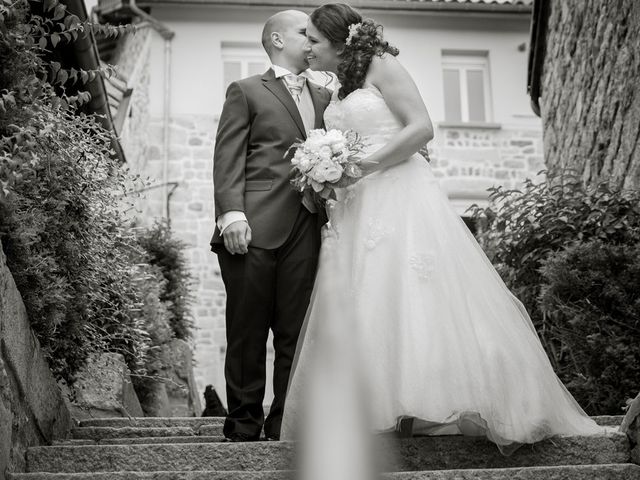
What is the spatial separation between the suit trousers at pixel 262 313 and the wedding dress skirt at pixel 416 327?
0.17m

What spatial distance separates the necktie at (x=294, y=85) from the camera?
4551 mm

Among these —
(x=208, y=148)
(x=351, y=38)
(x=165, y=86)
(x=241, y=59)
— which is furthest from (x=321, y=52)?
(x=241, y=59)

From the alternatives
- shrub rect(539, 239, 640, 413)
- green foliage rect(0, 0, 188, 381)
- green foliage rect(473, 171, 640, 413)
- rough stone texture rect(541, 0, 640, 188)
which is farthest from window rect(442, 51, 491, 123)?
green foliage rect(0, 0, 188, 381)

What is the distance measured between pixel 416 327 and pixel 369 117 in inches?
39.1

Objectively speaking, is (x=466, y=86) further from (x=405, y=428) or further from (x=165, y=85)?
(x=405, y=428)

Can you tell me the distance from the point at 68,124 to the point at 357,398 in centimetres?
197

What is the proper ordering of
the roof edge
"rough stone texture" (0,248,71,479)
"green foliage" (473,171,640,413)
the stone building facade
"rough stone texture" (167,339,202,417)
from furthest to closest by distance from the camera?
the roof edge
the stone building facade
"rough stone texture" (167,339,202,417)
"green foliage" (473,171,640,413)
"rough stone texture" (0,248,71,479)

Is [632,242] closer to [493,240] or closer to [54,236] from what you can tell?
[493,240]

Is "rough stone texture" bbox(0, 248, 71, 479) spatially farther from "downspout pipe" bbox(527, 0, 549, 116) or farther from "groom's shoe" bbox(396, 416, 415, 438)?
"downspout pipe" bbox(527, 0, 549, 116)

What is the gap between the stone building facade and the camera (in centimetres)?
1434

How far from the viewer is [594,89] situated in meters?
7.24

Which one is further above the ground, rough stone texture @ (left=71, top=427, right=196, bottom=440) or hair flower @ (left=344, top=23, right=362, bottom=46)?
hair flower @ (left=344, top=23, right=362, bottom=46)

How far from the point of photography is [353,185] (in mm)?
4254

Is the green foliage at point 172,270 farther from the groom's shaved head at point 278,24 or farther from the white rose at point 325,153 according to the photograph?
the white rose at point 325,153
